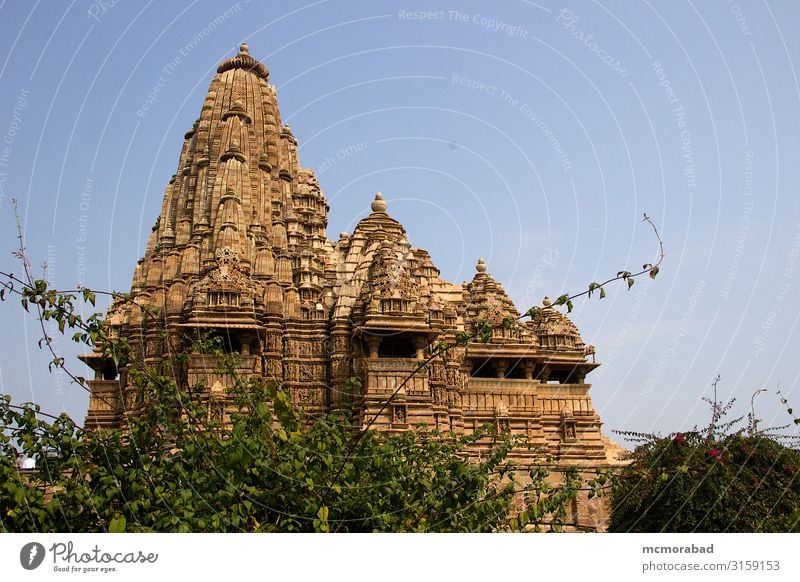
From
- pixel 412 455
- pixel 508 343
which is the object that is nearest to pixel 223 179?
pixel 508 343

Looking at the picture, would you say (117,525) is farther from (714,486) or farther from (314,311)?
(314,311)

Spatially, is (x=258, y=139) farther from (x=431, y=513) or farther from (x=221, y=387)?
(x=431, y=513)

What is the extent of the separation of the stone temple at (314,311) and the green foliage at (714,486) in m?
7.44

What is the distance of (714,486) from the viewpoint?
1689 centimetres

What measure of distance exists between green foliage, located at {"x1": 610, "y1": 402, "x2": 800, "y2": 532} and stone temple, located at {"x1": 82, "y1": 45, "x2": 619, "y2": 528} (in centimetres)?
744

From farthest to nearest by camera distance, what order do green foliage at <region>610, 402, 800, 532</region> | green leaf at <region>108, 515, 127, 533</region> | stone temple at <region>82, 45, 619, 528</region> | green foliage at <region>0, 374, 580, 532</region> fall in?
stone temple at <region>82, 45, 619, 528</region> → green foliage at <region>610, 402, 800, 532</region> → green foliage at <region>0, 374, 580, 532</region> → green leaf at <region>108, 515, 127, 533</region>

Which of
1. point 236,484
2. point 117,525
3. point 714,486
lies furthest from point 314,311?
point 117,525

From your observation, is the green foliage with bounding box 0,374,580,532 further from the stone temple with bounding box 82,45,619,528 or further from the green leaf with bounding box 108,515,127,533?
the stone temple with bounding box 82,45,619,528

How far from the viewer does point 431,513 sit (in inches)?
438

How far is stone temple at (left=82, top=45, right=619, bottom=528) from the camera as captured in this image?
27.0 metres

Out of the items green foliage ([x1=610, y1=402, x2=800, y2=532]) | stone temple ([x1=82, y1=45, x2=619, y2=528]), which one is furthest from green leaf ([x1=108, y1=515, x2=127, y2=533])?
stone temple ([x1=82, y1=45, x2=619, y2=528])

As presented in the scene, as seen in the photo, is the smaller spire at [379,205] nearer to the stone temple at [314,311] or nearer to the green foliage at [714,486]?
the stone temple at [314,311]
